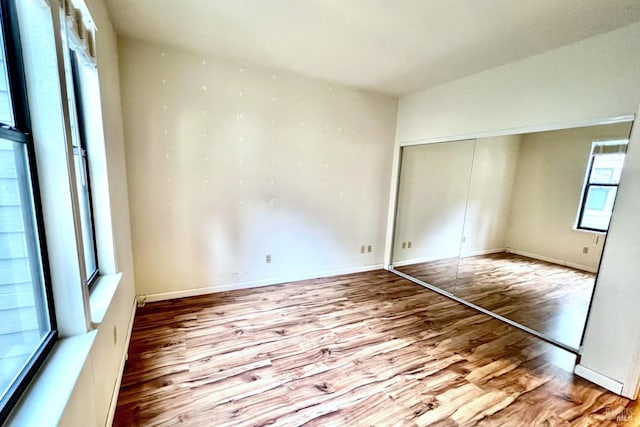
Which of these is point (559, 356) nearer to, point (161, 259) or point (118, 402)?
point (118, 402)

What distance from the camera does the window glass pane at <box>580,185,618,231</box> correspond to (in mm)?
2199

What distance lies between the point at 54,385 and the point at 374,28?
112 inches

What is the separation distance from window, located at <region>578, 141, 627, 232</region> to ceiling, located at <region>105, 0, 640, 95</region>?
0.95 m

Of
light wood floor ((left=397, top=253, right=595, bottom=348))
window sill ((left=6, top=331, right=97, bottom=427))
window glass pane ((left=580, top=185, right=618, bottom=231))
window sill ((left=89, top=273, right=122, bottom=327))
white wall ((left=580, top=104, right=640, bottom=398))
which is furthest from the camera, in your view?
light wood floor ((left=397, top=253, right=595, bottom=348))

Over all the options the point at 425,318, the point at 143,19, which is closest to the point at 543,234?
the point at 425,318

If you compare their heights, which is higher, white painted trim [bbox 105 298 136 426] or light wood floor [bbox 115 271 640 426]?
white painted trim [bbox 105 298 136 426]

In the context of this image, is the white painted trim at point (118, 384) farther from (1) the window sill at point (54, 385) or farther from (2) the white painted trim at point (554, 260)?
(2) the white painted trim at point (554, 260)

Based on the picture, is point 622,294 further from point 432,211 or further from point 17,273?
point 17,273

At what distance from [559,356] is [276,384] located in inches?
96.2

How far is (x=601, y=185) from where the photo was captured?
2301mm

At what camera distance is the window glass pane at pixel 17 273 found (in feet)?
2.94

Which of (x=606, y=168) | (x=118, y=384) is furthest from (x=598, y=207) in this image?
(x=118, y=384)

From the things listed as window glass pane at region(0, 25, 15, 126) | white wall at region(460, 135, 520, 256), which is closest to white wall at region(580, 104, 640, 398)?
white wall at region(460, 135, 520, 256)

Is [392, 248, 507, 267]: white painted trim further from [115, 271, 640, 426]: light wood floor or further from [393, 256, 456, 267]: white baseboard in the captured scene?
[115, 271, 640, 426]: light wood floor
